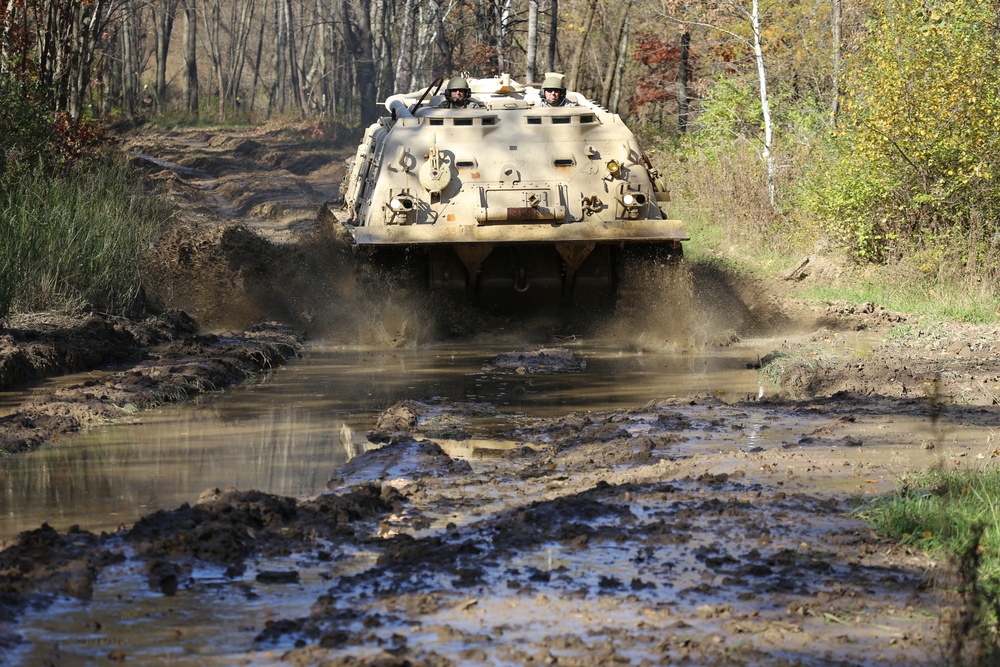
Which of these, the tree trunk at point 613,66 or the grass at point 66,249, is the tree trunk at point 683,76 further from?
the grass at point 66,249

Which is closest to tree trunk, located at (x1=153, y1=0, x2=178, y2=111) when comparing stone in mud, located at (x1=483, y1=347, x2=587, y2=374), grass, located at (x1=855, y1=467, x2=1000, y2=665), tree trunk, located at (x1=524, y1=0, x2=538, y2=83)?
tree trunk, located at (x1=524, y1=0, x2=538, y2=83)

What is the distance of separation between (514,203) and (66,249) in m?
4.07

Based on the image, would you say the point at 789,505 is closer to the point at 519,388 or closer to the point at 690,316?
the point at 519,388

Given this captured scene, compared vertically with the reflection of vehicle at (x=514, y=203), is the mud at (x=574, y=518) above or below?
below

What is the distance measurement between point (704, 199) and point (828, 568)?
1643 centimetres

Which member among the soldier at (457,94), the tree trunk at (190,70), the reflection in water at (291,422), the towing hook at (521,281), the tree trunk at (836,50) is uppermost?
the tree trunk at (190,70)

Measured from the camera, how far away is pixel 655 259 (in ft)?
42.1

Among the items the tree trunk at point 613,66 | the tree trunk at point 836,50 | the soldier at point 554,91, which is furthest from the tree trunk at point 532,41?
the soldier at point 554,91

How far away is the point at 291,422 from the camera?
28.1 feet

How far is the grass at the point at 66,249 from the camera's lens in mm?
11703

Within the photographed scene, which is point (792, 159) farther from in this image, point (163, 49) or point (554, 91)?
point (163, 49)

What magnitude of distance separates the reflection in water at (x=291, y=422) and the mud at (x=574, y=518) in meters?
0.26

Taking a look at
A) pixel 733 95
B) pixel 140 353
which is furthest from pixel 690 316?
pixel 733 95

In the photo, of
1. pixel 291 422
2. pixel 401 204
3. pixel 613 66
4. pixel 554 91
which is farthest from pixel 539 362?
pixel 613 66
